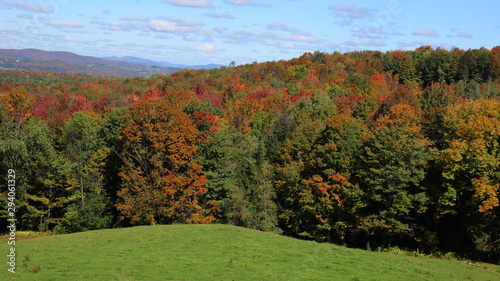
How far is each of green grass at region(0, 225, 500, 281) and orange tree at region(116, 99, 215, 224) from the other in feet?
34.5

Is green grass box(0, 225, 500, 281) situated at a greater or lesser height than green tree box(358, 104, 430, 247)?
lesser

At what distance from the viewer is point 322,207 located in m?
45.4

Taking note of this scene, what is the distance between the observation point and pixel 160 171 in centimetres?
4619

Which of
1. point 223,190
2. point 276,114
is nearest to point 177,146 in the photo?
point 223,190

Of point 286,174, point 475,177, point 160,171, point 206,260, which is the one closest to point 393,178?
point 475,177

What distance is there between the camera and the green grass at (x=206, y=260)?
22359 millimetres

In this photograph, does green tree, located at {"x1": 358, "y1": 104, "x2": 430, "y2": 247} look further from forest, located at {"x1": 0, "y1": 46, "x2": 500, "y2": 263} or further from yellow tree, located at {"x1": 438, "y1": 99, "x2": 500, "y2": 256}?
yellow tree, located at {"x1": 438, "y1": 99, "x2": 500, "y2": 256}

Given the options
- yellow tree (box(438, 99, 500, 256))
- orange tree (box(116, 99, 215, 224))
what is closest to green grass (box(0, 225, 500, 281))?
yellow tree (box(438, 99, 500, 256))

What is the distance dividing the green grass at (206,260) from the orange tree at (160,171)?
1050 cm

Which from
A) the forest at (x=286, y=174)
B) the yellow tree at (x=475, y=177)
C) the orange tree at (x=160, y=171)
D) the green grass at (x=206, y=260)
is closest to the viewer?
the green grass at (x=206, y=260)

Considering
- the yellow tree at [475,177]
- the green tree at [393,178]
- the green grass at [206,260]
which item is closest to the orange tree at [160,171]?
the green grass at [206,260]

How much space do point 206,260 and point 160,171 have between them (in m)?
22.6

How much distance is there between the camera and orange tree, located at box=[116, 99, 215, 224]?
4431 centimetres

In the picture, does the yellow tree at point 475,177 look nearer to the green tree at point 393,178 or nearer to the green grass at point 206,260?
the green tree at point 393,178
